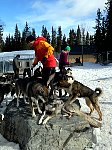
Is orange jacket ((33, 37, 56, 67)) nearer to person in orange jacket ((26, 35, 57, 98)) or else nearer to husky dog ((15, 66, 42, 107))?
person in orange jacket ((26, 35, 57, 98))

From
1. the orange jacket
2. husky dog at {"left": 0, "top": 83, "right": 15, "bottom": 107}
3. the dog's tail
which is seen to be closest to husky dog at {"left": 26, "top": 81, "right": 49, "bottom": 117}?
the orange jacket

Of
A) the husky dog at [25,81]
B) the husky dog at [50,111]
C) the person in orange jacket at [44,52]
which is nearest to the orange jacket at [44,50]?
the person in orange jacket at [44,52]

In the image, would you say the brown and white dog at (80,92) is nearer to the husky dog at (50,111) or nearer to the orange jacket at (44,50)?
the husky dog at (50,111)

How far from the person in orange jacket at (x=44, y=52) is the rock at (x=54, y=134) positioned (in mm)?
1228

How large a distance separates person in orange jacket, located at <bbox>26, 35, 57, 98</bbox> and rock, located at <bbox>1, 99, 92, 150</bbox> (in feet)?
4.03

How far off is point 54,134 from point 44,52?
87.9 inches

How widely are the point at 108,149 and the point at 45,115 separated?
1.68 m

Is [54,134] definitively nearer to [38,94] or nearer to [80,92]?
[38,94]

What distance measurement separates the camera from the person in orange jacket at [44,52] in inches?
312

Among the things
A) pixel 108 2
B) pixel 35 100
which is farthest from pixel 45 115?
pixel 108 2

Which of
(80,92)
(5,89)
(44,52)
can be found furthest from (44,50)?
(5,89)

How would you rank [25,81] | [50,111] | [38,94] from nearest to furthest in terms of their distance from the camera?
[50,111] → [38,94] → [25,81]

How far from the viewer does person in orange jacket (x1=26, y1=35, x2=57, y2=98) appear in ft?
26.0

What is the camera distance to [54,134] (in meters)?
6.94
